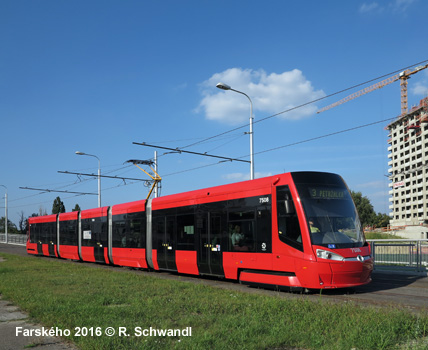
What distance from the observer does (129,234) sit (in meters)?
19.9

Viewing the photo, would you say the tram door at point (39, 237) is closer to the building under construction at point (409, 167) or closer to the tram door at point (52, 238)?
the tram door at point (52, 238)

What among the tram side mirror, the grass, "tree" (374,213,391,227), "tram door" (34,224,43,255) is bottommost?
"tree" (374,213,391,227)

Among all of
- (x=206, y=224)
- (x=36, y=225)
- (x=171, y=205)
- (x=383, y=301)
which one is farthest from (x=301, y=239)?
(x=36, y=225)

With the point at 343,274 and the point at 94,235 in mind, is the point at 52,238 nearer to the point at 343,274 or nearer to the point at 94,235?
the point at 94,235

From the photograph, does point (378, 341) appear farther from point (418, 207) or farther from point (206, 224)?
point (418, 207)

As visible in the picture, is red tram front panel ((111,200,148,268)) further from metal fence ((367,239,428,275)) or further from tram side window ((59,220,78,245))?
metal fence ((367,239,428,275))

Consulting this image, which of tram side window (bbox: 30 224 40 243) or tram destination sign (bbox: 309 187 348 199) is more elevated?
tram destination sign (bbox: 309 187 348 199)

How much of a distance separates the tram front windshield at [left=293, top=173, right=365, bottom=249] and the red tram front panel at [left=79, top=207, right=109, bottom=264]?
1350 cm

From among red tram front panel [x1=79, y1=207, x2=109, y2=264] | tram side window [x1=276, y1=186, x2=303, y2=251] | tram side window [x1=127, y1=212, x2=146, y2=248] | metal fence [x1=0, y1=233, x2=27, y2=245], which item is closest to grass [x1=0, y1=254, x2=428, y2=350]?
tram side window [x1=276, y1=186, x2=303, y2=251]

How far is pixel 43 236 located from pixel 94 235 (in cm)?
985

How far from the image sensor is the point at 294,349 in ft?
18.1

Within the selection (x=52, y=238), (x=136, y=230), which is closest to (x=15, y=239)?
(x=52, y=238)

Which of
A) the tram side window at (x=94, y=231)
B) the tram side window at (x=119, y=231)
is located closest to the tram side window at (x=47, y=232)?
the tram side window at (x=94, y=231)

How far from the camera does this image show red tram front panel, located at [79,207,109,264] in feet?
73.7
